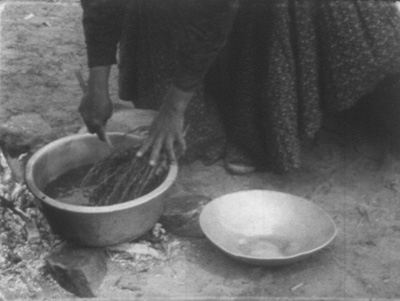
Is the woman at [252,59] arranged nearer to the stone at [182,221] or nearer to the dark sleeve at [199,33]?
the dark sleeve at [199,33]

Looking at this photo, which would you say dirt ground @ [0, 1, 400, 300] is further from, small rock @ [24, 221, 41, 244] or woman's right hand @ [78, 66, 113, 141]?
woman's right hand @ [78, 66, 113, 141]

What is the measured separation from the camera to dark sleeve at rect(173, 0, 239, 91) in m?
1.88

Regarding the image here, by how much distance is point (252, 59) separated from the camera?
7.48 ft

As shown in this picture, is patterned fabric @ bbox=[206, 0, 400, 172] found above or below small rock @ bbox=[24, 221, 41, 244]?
above

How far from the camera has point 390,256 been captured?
2104 millimetres

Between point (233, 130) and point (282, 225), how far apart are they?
50cm

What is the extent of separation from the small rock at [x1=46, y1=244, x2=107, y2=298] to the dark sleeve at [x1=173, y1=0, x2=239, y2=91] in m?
0.64

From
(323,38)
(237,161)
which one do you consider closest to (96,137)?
(237,161)

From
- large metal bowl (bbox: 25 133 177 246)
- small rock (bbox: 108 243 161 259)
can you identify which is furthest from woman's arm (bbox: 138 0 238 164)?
small rock (bbox: 108 243 161 259)

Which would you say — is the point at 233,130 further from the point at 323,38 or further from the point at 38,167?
the point at 38,167

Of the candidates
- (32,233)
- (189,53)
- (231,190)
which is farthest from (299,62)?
(32,233)

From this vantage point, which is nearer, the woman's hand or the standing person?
the standing person

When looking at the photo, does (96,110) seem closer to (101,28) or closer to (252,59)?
(101,28)

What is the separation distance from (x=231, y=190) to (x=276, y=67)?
0.55 metres
